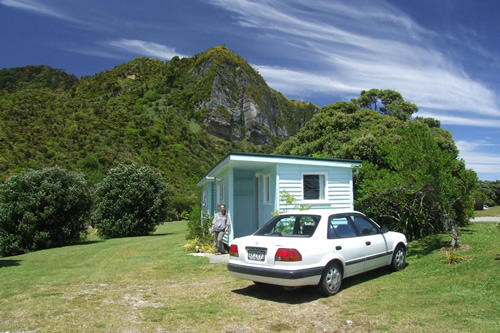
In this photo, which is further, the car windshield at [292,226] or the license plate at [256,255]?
the car windshield at [292,226]

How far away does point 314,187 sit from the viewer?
1278 centimetres

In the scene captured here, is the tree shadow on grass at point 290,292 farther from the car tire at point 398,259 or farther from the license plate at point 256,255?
the license plate at point 256,255

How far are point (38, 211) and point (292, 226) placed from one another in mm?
16982

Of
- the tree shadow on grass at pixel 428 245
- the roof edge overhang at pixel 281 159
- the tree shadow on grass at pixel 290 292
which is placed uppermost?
the roof edge overhang at pixel 281 159

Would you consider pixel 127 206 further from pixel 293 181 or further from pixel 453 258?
pixel 453 258

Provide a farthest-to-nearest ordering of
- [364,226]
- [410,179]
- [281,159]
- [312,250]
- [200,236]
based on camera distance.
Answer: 1. [200,236]
2. [281,159]
3. [410,179]
4. [364,226]
5. [312,250]

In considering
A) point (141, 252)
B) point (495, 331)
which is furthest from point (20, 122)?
point (495, 331)

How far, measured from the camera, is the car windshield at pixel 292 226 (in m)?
6.92

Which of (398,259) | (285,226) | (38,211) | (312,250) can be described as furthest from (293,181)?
(38,211)

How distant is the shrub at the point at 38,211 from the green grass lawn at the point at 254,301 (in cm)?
1113

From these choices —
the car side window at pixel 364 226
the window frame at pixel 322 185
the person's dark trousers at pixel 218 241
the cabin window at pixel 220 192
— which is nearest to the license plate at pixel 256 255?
the car side window at pixel 364 226

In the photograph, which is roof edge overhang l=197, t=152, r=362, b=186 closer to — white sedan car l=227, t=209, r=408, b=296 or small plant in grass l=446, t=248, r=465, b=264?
white sedan car l=227, t=209, r=408, b=296

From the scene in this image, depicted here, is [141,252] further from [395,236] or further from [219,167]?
[395,236]

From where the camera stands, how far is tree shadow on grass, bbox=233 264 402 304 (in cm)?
661
